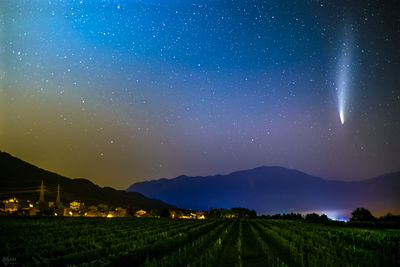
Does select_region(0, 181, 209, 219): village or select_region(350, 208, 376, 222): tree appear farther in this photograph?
select_region(350, 208, 376, 222): tree

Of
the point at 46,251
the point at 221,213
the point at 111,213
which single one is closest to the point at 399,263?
the point at 46,251

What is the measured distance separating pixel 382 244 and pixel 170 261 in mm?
14243

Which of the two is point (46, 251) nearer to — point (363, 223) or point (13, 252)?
point (13, 252)

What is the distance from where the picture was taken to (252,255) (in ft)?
64.1

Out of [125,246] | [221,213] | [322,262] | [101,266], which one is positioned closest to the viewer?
[101,266]

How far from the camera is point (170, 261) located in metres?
14.8

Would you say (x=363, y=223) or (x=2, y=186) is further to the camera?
(x=2, y=186)

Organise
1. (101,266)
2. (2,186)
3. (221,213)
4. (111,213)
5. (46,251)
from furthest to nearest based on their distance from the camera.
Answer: (2,186) → (221,213) → (111,213) → (46,251) → (101,266)

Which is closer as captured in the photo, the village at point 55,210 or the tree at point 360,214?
the village at point 55,210

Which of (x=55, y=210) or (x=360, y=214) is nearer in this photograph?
(x=55, y=210)

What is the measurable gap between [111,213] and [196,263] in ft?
391

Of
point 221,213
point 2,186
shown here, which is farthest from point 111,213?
point 2,186

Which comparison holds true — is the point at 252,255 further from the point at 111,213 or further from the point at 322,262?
the point at 111,213

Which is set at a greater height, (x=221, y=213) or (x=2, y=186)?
(x=2, y=186)
